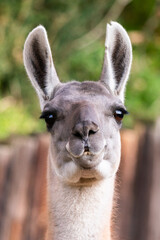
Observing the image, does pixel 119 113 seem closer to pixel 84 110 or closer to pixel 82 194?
pixel 84 110

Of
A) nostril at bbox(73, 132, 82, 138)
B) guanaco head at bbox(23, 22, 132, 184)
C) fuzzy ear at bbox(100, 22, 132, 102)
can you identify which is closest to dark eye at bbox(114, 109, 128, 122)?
guanaco head at bbox(23, 22, 132, 184)

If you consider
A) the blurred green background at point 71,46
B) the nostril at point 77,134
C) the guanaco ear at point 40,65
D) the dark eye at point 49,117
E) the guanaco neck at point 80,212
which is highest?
the blurred green background at point 71,46

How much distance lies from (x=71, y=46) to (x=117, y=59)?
43.6 ft

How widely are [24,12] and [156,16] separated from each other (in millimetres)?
4157

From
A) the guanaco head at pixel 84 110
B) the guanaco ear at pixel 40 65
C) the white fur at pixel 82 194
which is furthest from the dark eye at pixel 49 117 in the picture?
the guanaco ear at pixel 40 65

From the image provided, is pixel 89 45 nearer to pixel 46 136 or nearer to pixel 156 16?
pixel 156 16

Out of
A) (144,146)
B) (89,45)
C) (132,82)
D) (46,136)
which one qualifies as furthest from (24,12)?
(144,146)

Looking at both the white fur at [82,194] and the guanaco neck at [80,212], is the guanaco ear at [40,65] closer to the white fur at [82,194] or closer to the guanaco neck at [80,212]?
the white fur at [82,194]

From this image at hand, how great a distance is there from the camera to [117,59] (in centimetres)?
707

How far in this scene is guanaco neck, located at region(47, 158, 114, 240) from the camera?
6.34m

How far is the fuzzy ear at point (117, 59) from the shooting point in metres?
6.87

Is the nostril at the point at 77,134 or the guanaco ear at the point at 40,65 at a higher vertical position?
the guanaco ear at the point at 40,65

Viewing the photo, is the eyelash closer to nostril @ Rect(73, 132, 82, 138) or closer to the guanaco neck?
the guanaco neck

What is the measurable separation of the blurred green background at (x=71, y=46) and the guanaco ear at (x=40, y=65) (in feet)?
35.1
